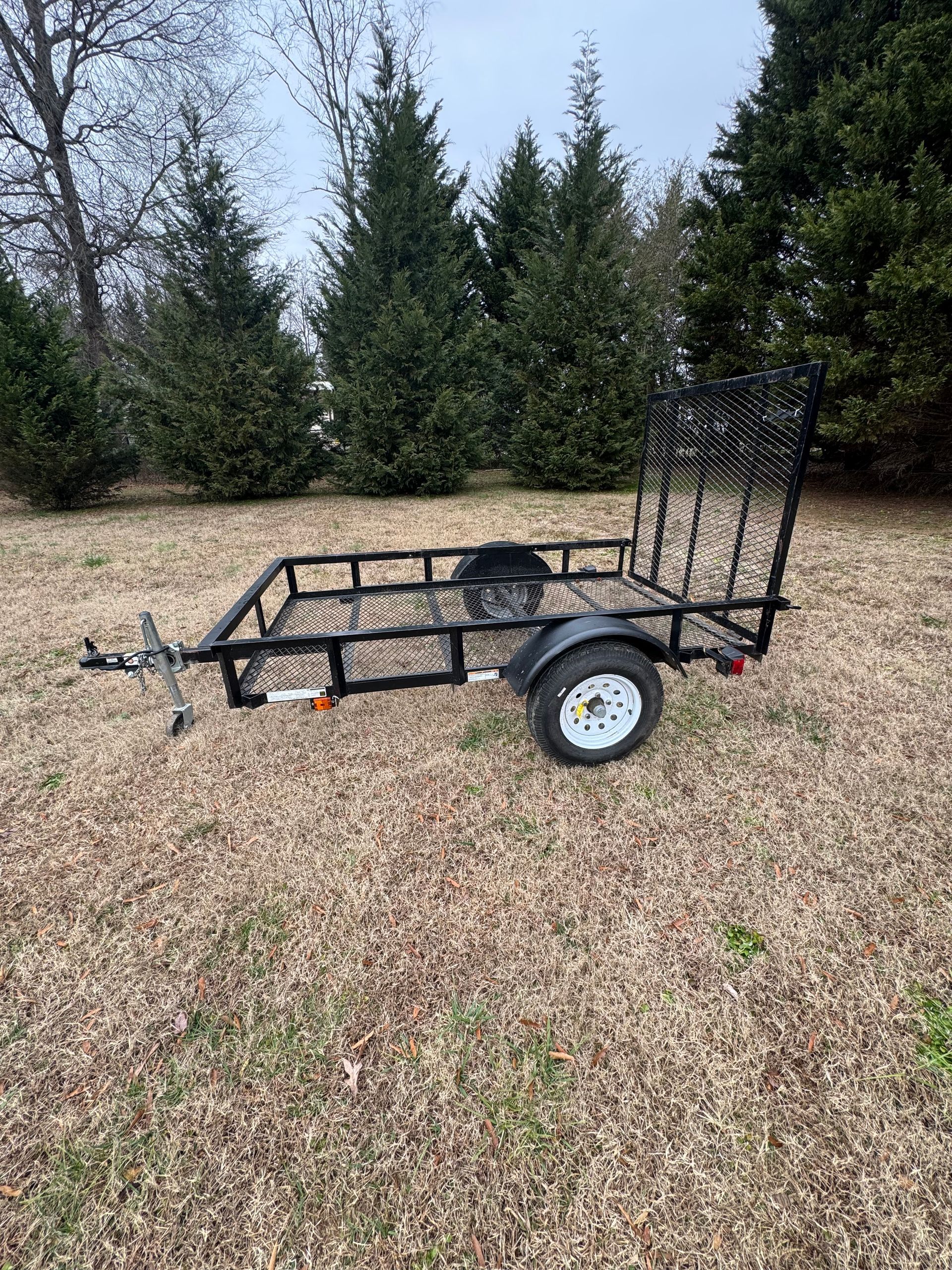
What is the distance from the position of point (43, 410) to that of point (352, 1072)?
1326 cm

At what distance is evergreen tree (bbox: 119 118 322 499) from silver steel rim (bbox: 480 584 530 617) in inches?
384

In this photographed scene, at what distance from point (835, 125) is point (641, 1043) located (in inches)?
500

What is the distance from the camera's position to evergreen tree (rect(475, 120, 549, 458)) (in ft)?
46.5

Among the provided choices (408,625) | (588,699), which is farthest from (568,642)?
(408,625)

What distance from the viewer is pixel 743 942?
1.87 m

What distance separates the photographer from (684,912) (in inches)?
78.0

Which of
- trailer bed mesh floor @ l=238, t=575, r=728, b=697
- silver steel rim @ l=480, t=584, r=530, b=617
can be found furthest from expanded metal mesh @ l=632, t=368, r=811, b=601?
silver steel rim @ l=480, t=584, r=530, b=617

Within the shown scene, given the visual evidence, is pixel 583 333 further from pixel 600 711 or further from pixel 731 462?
pixel 600 711

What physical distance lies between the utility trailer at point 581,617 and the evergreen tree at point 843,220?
617 cm

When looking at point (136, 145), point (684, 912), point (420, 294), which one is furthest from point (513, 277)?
point (684, 912)

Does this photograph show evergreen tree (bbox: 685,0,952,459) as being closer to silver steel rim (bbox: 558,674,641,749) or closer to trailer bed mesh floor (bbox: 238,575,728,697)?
trailer bed mesh floor (bbox: 238,575,728,697)

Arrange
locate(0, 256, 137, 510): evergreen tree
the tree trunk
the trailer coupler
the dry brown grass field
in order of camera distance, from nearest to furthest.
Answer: the dry brown grass field → the trailer coupler → locate(0, 256, 137, 510): evergreen tree → the tree trunk

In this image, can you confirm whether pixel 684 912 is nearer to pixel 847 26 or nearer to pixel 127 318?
pixel 847 26

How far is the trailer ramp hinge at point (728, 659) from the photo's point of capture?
9.05 ft
